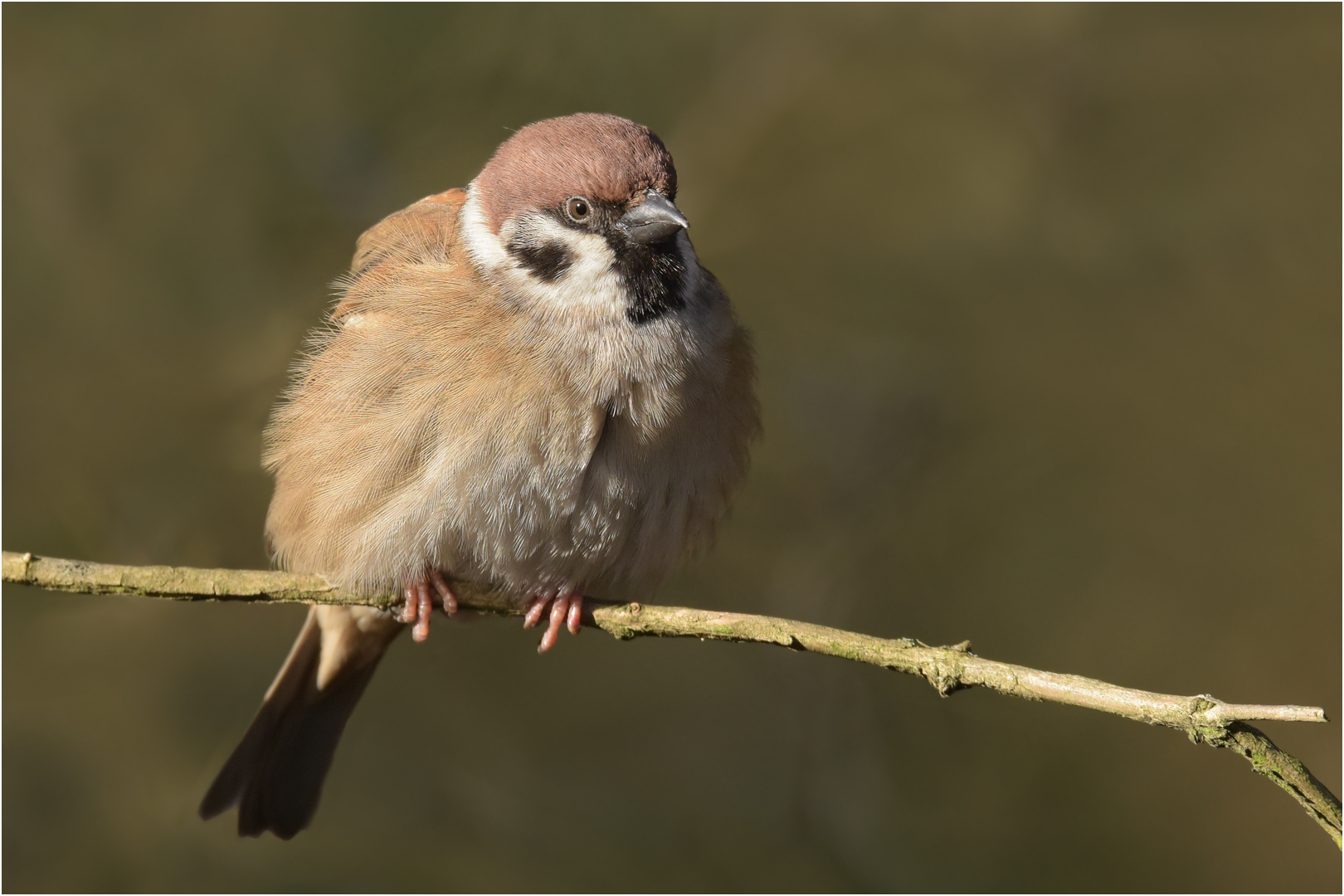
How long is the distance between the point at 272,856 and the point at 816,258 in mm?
3930

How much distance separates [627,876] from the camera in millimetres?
5363

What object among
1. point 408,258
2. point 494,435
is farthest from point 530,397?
point 408,258

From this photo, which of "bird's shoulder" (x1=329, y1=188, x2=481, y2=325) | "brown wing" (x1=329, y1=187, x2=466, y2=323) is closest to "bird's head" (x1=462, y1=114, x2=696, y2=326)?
"bird's shoulder" (x1=329, y1=188, x2=481, y2=325)

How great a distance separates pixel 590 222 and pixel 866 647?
1.47m

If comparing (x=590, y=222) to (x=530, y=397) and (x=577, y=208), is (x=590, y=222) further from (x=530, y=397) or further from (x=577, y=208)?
(x=530, y=397)

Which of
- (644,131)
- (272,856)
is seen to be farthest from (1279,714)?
(272,856)

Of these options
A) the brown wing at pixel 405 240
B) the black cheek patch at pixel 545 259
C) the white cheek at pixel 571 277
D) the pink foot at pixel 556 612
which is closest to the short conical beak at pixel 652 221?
the white cheek at pixel 571 277

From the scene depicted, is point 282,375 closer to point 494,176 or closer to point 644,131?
point 494,176

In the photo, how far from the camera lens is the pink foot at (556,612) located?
151 inches

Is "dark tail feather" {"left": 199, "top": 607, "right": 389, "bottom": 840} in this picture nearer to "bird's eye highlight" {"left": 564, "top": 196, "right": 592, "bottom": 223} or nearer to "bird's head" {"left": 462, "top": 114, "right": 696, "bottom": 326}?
"bird's head" {"left": 462, "top": 114, "right": 696, "bottom": 326}

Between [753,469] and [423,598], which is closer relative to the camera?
[423,598]

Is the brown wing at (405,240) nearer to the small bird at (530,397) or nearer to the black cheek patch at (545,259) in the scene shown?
the small bird at (530,397)

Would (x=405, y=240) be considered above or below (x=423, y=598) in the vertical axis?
above

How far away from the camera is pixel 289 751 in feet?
15.3
